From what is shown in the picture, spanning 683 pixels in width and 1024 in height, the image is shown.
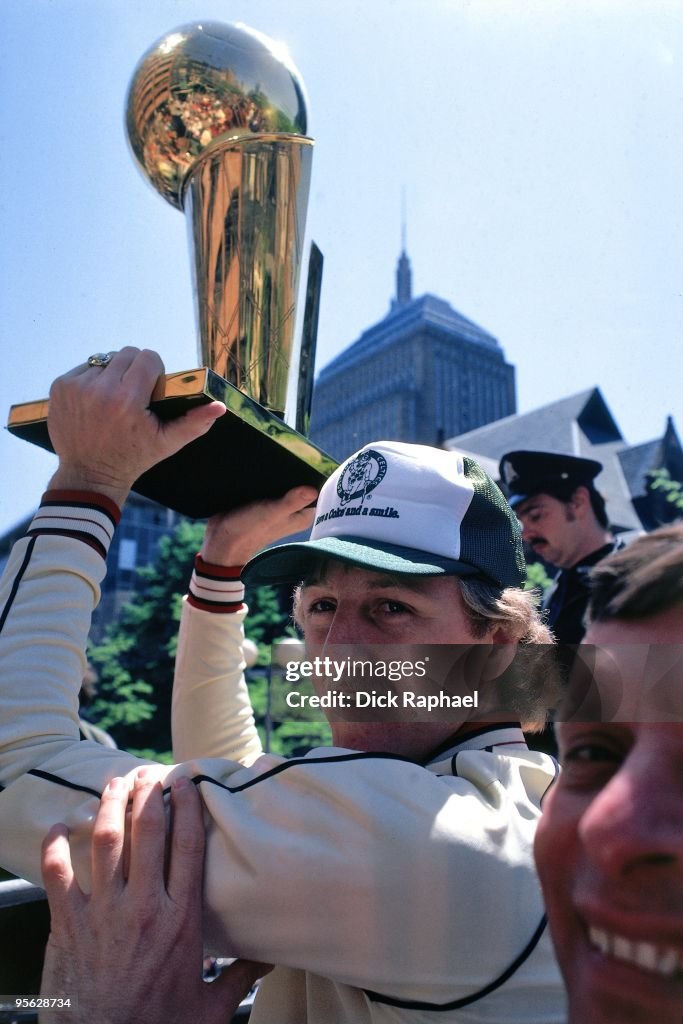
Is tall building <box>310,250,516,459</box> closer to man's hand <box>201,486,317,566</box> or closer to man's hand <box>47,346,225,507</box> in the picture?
man's hand <box>201,486,317,566</box>

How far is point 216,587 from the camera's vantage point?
1665 mm

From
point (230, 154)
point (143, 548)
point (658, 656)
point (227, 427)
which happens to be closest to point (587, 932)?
point (658, 656)

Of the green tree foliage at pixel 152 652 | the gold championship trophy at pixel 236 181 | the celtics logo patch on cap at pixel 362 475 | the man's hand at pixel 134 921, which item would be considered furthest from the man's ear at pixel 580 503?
the green tree foliage at pixel 152 652

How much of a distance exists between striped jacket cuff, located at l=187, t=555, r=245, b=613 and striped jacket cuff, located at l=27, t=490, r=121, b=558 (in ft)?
1.67

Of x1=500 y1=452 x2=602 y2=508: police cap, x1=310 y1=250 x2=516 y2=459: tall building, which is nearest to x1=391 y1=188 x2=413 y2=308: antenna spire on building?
x1=310 y1=250 x2=516 y2=459: tall building

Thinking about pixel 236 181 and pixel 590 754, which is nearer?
pixel 590 754

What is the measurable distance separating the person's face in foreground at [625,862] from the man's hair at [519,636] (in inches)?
5.7

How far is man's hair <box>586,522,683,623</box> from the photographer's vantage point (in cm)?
54

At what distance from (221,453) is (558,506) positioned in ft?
8.10

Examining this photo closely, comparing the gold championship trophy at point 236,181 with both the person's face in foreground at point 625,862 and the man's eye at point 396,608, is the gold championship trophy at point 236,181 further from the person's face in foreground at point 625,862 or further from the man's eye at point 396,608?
the person's face in foreground at point 625,862

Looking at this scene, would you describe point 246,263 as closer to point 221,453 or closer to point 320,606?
point 221,453

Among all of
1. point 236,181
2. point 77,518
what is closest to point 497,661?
point 77,518

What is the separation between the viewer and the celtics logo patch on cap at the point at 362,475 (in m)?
1.22

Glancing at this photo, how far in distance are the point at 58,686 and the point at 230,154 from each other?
129 centimetres
